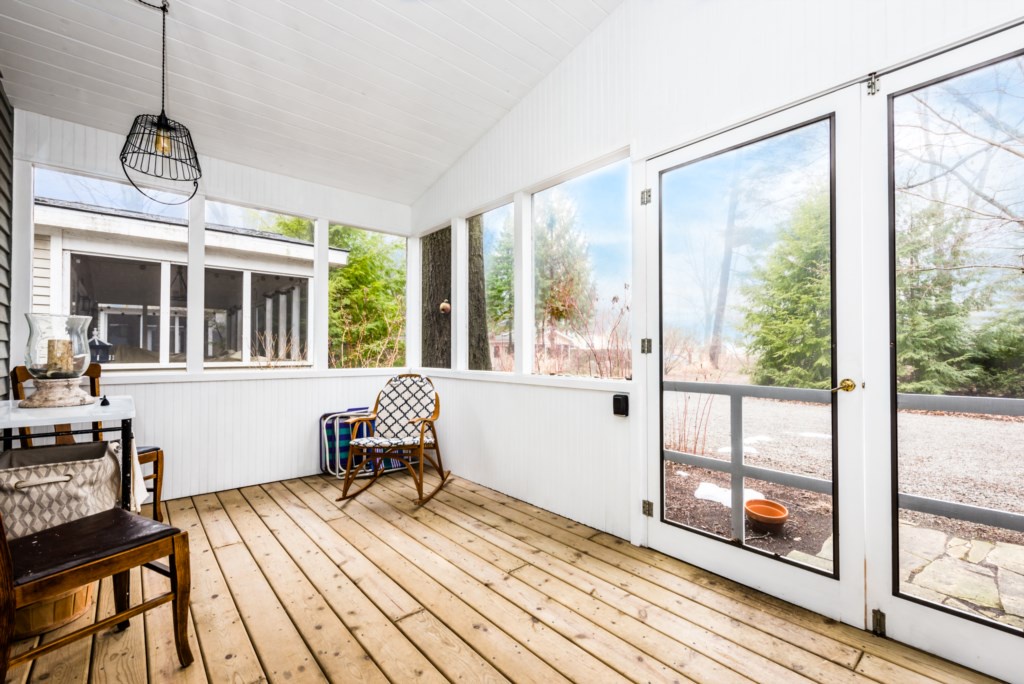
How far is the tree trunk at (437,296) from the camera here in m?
4.44

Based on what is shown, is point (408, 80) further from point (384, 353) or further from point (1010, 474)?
point (1010, 474)

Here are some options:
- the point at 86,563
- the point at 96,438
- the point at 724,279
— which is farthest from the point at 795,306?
the point at 96,438

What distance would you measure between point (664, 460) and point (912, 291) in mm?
1379

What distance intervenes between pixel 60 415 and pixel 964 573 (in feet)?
11.1

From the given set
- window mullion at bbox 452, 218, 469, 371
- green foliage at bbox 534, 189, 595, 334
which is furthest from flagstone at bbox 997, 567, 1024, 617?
window mullion at bbox 452, 218, 469, 371

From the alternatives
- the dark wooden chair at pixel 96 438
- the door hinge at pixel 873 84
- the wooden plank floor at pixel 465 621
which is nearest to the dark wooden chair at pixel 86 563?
the wooden plank floor at pixel 465 621

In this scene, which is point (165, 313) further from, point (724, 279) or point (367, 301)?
point (724, 279)

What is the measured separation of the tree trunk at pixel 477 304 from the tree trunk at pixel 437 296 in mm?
291

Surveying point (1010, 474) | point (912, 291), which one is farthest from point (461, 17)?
point (1010, 474)

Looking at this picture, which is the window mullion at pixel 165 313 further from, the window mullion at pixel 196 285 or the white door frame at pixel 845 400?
the white door frame at pixel 845 400

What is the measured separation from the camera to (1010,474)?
5.21 ft

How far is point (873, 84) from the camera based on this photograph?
1864 mm

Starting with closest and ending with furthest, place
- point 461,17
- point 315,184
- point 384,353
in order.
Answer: point 461,17 → point 315,184 → point 384,353

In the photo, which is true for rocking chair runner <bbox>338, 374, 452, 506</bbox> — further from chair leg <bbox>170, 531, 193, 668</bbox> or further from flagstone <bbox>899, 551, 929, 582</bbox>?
flagstone <bbox>899, 551, 929, 582</bbox>
